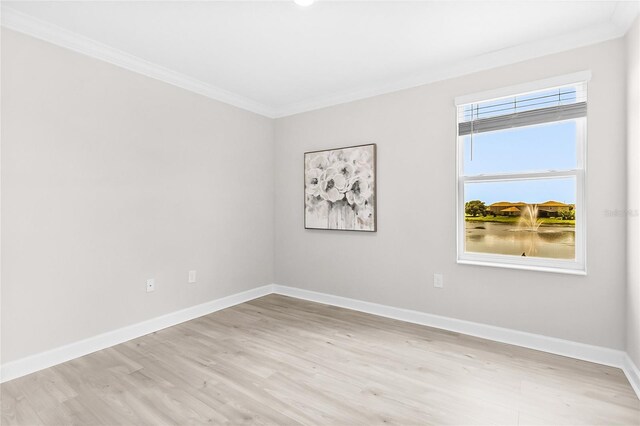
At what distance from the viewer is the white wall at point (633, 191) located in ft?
6.95

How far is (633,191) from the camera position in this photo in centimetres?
220

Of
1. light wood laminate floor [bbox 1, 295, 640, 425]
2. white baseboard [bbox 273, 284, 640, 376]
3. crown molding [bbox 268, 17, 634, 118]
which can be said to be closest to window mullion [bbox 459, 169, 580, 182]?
crown molding [bbox 268, 17, 634, 118]

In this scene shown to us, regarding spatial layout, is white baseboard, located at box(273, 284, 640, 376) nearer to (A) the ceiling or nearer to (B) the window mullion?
(B) the window mullion

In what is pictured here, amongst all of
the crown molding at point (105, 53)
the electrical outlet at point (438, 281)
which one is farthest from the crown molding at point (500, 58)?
the electrical outlet at point (438, 281)

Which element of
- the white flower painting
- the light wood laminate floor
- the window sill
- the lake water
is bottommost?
the light wood laminate floor

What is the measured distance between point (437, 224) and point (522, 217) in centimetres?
71

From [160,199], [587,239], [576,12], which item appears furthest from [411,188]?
[160,199]

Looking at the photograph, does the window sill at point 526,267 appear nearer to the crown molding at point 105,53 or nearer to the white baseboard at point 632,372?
the white baseboard at point 632,372

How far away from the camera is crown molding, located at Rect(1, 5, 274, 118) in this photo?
2.26 m

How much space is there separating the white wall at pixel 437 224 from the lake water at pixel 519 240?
190 millimetres

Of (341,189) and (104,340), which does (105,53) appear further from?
(341,189)

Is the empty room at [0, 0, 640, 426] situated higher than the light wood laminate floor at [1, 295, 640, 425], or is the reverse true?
the empty room at [0, 0, 640, 426]

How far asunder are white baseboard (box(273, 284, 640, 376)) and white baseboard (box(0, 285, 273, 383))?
4.19ft

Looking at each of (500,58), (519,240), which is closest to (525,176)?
(519,240)
